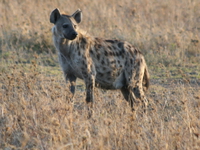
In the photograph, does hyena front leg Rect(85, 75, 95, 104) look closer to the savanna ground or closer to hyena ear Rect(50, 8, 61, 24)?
the savanna ground

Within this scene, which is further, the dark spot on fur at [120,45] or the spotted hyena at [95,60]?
the dark spot on fur at [120,45]

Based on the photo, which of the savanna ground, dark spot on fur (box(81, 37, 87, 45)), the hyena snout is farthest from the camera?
dark spot on fur (box(81, 37, 87, 45))

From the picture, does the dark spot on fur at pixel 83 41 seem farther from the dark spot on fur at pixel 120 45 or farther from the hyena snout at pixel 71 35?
the dark spot on fur at pixel 120 45

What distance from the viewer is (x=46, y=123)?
407 centimetres

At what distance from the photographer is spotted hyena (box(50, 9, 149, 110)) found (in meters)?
4.85

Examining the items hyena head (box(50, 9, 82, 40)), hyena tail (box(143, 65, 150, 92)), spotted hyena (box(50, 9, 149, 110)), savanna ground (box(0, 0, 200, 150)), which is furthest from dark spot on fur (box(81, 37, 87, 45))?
hyena tail (box(143, 65, 150, 92))

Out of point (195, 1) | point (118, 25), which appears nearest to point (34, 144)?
point (118, 25)

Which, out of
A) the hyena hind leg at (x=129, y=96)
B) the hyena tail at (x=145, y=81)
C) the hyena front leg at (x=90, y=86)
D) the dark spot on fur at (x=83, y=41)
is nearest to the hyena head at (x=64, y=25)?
the dark spot on fur at (x=83, y=41)

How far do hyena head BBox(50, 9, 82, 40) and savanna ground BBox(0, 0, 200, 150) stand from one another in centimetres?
57

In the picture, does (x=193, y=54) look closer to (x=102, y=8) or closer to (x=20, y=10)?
(x=102, y=8)

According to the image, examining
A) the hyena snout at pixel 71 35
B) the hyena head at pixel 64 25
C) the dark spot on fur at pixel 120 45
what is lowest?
the dark spot on fur at pixel 120 45

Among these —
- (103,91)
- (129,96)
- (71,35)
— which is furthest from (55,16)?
(103,91)

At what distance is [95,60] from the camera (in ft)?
16.4

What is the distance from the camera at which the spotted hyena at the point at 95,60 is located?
15.9 feet
